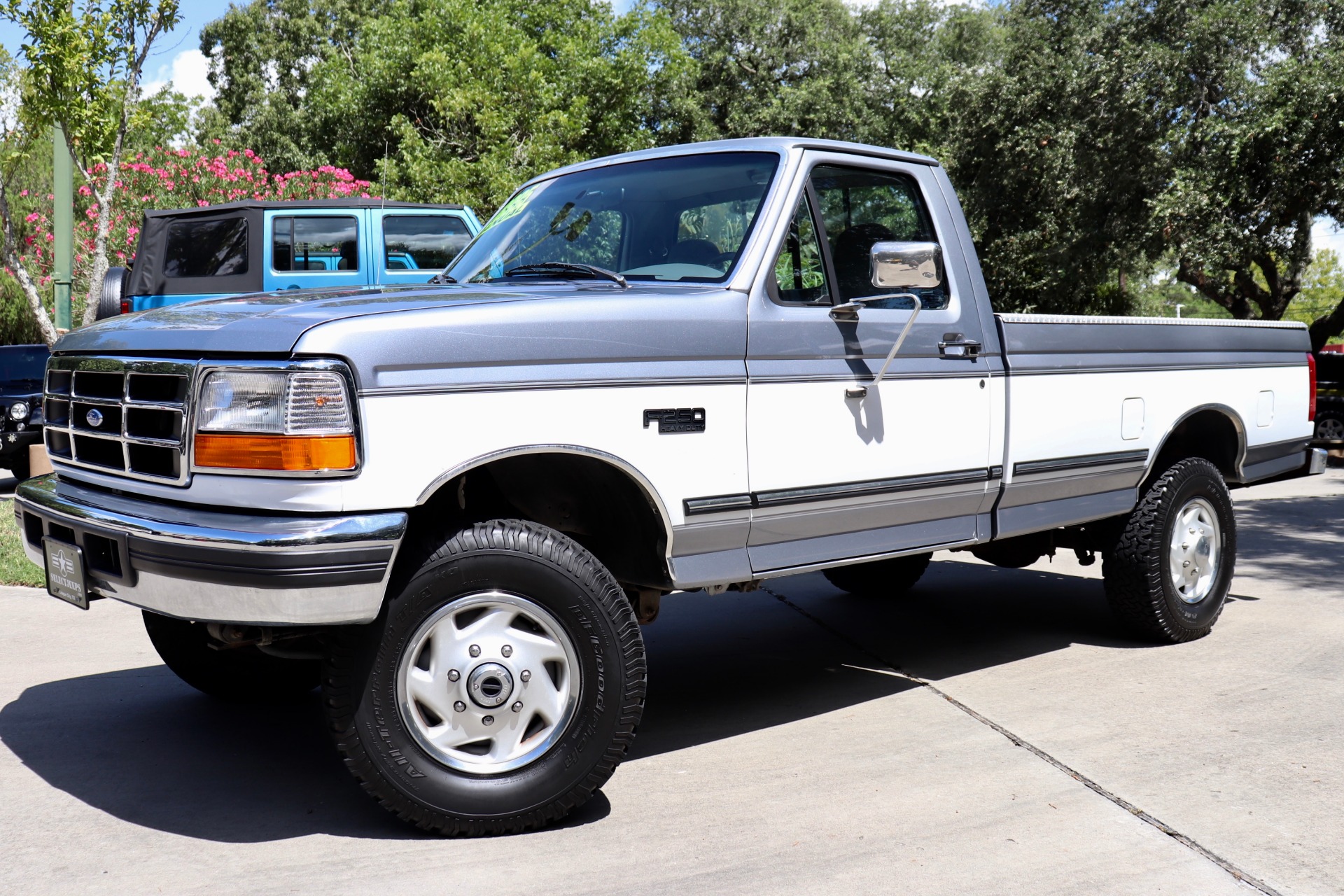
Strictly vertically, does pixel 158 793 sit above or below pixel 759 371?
below

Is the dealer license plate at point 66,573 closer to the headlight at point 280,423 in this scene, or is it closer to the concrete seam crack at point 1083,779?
the headlight at point 280,423

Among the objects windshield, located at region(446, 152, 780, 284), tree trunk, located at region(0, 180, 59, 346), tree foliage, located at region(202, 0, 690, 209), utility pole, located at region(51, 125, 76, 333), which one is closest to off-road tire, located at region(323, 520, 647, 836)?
windshield, located at region(446, 152, 780, 284)

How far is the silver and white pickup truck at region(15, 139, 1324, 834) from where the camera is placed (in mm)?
3219

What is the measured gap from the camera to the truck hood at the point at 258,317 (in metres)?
3.24

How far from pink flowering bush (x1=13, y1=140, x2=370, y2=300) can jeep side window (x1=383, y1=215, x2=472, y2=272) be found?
307 inches

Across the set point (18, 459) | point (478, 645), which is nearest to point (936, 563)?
point (478, 645)

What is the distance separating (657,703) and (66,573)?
7.75 feet

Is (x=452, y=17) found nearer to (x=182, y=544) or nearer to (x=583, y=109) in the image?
(x=583, y=109)

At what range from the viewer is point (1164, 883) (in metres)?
3.21

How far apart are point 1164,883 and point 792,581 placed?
4620mm

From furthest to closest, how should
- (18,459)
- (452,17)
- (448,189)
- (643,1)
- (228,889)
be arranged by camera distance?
(643,1) → (452,17) → (448,189) → (18,459) → (228,889)

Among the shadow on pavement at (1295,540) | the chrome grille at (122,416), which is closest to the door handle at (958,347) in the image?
the chrome grille at (122,416)

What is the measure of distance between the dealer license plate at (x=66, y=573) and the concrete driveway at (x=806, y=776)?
2.22 feet

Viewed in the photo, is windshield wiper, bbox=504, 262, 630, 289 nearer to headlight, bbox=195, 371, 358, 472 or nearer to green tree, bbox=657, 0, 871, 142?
headlight, bbox=195, 371, 358, 472
